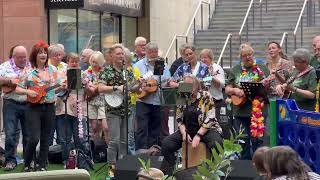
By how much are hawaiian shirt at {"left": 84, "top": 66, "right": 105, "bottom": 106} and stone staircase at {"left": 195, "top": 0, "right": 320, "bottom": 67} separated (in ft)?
33.3

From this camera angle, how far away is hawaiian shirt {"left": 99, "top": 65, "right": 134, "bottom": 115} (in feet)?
30.9

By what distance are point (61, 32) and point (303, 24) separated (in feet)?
25.6

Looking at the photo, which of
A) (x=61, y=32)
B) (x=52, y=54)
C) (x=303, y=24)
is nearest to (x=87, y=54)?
(x=52, y=54)

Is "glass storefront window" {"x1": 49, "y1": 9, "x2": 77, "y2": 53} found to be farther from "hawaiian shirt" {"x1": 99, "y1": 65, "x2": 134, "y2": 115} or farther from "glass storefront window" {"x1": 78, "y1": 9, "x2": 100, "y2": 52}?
"hawaiian shirt" {"x1": 99, "y1": 65, "x2": 134, "y2": 115}

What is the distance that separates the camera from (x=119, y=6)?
19922 millimetres

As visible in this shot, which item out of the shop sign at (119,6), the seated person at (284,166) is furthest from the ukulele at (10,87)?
the shop sign at (119,6)

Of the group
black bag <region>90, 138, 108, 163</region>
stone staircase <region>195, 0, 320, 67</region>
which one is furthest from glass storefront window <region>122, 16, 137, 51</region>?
black bag <region>90, 138, 108, 163</region>

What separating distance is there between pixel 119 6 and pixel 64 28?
2.41 metres

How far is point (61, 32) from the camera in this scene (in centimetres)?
1798

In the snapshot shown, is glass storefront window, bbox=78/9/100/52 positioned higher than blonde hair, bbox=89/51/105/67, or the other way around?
glass storefront window, bbox=78/9/100/52

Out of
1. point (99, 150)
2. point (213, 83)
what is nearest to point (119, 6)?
point (99, 150)

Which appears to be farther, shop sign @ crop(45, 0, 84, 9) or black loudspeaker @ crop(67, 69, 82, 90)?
shop sign @ crop(45, 0, 84, 9)

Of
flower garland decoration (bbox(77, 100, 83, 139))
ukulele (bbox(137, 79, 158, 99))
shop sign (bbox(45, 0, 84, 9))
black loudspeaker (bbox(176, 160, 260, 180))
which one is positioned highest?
shop sign (bbox(45, 0, 84, 9))

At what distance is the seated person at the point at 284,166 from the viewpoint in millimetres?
5043
